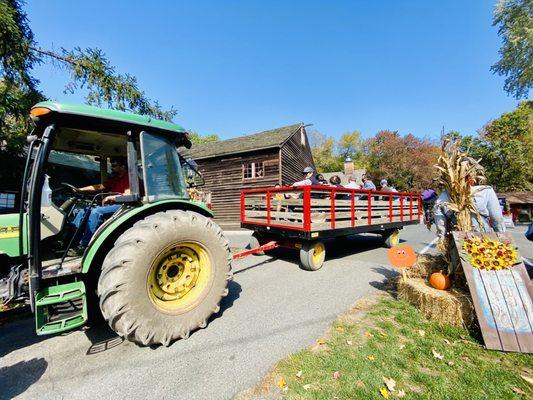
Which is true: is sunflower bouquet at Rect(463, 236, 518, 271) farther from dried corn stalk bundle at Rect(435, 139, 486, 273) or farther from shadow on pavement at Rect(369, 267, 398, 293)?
shadow on pavement at Rect(369, 267, 398, 293)

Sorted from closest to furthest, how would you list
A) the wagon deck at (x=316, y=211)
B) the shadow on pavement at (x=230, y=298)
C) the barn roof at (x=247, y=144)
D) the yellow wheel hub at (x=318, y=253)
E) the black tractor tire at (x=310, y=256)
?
1. the shadow on pavement at (x=230, y=298)
2. the wagon deck at (x=316, y=211)
3. the black tractor tire at (x=310, y=256)
4. the yellow wheel hub at (x=318, y=253)
5. the barn roof at (x=247, y=144)

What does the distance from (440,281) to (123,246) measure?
13.2 ft

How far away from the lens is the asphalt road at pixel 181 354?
85.4 inches

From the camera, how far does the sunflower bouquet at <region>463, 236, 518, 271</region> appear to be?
314cm

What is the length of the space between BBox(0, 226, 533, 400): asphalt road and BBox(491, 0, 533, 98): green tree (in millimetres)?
29633

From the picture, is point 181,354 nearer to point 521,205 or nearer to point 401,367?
point 401,367

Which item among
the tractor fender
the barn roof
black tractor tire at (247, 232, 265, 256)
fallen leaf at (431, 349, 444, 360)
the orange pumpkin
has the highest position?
the barn roof

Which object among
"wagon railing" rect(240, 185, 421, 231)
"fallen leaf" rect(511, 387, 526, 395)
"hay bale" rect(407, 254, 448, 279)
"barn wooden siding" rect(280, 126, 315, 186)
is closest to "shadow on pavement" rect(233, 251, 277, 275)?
"wagon railing" rect(240, 185, 421, 231)

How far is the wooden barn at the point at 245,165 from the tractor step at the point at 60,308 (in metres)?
14.3

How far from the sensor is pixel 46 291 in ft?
7.89

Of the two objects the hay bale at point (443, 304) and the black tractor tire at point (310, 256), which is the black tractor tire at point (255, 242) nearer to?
the black tractor tire at point (310, 256)

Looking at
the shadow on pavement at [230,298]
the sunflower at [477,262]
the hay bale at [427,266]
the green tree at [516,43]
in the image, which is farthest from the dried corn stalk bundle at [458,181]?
the green tree at [516,43]

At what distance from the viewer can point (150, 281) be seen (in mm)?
2742

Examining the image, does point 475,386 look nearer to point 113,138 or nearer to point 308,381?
point 308,381
